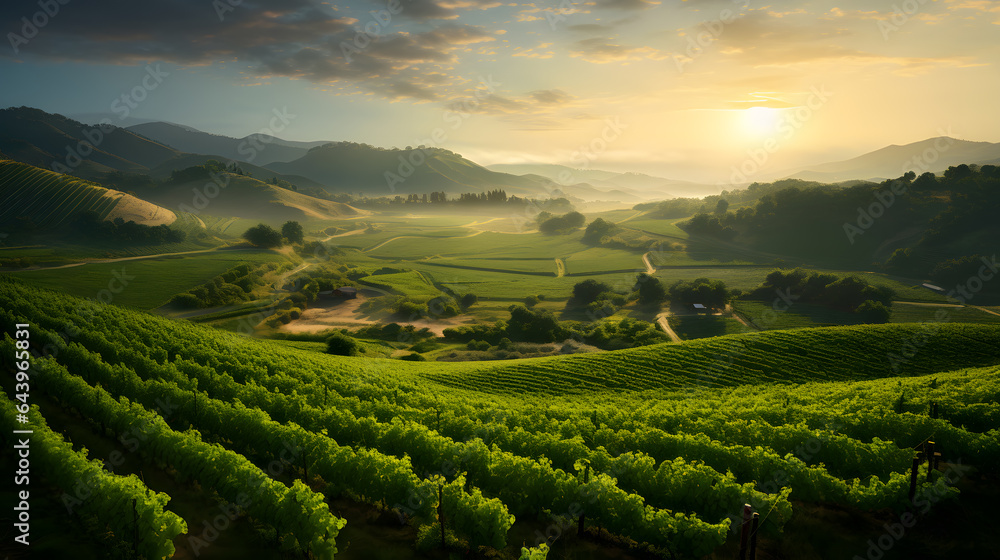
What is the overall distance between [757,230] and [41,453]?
20436 centimetres

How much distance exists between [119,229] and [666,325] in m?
154

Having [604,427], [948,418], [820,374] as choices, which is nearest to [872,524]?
[604,427]

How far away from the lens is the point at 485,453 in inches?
A: 770

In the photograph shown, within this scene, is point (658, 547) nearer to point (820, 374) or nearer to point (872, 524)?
point (872, 524)

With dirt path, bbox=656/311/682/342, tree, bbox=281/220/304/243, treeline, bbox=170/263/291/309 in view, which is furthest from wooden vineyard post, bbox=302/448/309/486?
tree, bbox=281/220/304/243

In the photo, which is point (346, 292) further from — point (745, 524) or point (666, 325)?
point (745, 524)

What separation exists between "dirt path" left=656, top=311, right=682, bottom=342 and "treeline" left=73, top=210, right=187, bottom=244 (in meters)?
144

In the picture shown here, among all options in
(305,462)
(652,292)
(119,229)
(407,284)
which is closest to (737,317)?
(652,292)

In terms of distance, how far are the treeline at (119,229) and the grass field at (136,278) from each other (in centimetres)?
1653

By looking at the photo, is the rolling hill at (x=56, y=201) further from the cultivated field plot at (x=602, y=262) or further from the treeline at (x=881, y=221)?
the treeline at (x=881, y=221)

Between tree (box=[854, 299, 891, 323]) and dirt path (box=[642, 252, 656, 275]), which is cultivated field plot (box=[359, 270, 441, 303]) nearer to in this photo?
dirt path (box=[642, 252, 656, 275])

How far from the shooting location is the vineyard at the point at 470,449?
1539cm

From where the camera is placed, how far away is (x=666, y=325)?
9656 cm

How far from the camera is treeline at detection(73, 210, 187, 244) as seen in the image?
131 metres
